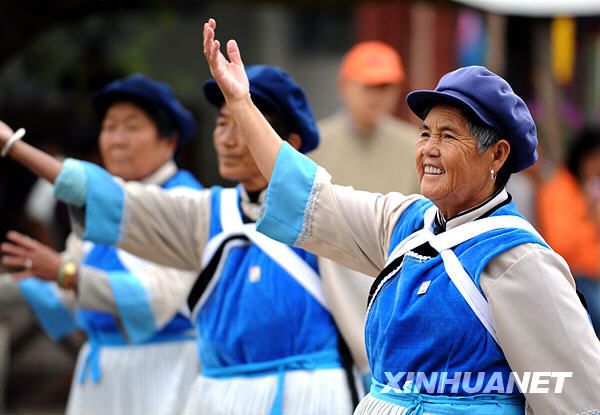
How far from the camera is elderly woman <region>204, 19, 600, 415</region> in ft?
9.61

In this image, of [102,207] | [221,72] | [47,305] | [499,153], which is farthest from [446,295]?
[47,305]

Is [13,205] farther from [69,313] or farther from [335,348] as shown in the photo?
[335,348]

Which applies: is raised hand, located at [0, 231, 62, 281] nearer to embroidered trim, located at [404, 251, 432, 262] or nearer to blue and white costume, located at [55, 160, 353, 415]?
blue and white costume, located at [55, 160, 353, 415]

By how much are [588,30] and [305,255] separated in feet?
21.9

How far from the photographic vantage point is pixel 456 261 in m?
3.05

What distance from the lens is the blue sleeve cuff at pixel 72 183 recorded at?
400 cm

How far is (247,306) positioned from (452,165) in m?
1.18

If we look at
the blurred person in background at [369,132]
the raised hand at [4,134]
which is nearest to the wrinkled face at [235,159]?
the raised hand at [4,134]

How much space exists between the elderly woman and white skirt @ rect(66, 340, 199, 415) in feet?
6.49

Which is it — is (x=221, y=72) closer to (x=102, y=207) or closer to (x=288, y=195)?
(x=288, y=195)

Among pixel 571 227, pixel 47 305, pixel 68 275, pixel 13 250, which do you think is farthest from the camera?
pixel 571 227

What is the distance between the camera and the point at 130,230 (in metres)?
4.22

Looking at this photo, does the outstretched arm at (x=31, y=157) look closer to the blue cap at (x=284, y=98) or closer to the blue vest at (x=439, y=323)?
the blue cap at (x=284, y=98)

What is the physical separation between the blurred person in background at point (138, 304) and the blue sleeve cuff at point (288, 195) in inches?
68.7
